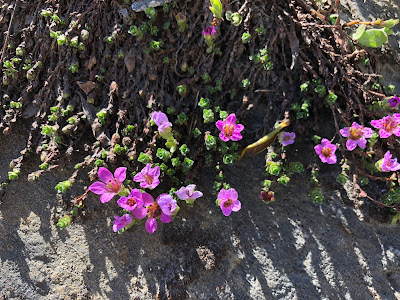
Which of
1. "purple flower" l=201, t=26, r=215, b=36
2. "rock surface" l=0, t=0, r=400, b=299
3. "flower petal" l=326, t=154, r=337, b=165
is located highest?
"purple flower" l=201, t=26, r=215, b=36

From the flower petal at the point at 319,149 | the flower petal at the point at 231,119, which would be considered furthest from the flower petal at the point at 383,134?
the flower petal at the point at 231,119

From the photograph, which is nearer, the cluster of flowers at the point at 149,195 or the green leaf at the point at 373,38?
the cluster of flowers at the point at 149,195

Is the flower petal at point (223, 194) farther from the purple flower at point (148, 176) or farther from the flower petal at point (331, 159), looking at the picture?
the flower petal at point (331, 159)

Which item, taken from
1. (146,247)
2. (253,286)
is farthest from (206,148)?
(253,286)

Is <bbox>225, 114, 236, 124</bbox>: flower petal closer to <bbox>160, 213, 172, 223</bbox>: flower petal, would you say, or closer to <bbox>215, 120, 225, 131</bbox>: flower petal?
<bbox>215, 120, 225, 131</bbox>: flower petal

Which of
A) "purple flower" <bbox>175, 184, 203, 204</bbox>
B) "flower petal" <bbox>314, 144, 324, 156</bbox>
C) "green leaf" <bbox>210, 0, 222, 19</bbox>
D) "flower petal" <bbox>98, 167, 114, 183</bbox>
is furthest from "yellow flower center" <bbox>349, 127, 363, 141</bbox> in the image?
"flower petal" <bbox>98, 167, 114, 183</bbox>

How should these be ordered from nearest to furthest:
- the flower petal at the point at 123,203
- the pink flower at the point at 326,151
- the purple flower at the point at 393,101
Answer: the flower petal at the point at 123,203, the pink flower at the point at 326,151, the purple flower at the point at 393,101
